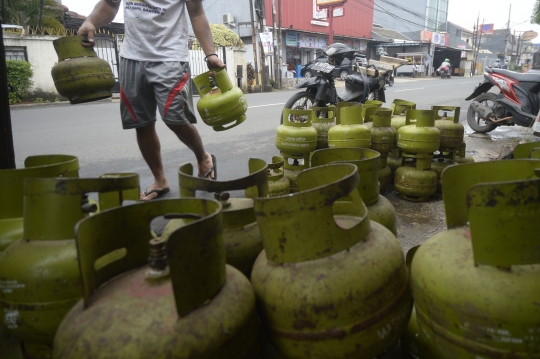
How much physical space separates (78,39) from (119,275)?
1.76 meters

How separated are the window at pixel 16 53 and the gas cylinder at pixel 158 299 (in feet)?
53.2

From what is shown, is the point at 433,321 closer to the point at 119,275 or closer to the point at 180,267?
the point at 180,267

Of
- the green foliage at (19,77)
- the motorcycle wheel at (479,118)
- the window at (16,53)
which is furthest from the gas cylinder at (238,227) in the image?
the window at (16,53)

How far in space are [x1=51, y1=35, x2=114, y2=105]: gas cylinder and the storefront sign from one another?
28951 millimetres

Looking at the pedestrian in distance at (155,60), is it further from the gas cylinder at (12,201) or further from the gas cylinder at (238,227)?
the gas cylinder at (238,227)

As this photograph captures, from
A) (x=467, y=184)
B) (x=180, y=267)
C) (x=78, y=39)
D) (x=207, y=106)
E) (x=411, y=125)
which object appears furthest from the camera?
(x=411, y=125)

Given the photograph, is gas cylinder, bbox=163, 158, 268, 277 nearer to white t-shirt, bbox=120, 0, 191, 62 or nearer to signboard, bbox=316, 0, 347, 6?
white t-shirt, bbox=120, 0, 191, 62

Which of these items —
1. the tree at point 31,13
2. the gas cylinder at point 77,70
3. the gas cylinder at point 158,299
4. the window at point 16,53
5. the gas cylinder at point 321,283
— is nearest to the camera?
the gas cylinder at point 158,299

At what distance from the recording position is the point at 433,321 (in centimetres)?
114

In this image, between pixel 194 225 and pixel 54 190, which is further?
pixel 54 190

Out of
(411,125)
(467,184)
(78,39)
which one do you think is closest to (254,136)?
(411,125)

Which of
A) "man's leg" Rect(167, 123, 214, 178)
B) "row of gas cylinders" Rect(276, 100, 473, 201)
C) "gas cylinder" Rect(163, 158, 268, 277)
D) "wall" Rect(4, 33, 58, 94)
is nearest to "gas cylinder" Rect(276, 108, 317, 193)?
"row of gas cylinders" Rect(276, 100, 473, 201)

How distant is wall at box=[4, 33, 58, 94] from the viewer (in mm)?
14250

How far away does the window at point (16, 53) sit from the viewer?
14.1m
